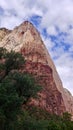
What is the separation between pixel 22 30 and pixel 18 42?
515 centimetres

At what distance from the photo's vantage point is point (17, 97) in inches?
1889

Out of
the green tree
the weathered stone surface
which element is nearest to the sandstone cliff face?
the weathered stone surface

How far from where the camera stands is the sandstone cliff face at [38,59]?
5714 inches

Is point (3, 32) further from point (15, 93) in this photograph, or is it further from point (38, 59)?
point (15, 93)

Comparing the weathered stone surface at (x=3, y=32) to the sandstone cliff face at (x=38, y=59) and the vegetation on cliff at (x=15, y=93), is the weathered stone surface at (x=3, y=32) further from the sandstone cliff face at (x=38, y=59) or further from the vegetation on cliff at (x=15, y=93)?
the vegetation on cliff at (x=15, y=93)

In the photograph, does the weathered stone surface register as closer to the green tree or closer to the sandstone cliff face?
the sandstone cliff face

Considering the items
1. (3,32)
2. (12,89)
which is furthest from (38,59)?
(12,89)

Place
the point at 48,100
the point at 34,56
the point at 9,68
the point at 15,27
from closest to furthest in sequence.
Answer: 1. the point at 9,68
2. the point at 48,100
3. the point at 34,56
4. the point at 15,27

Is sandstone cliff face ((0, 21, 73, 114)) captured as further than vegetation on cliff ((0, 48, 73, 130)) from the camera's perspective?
Yes

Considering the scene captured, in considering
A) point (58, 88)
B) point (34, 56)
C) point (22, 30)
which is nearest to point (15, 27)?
point (22, 30)

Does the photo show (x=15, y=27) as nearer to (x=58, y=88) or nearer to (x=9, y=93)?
(x=58, y=88)

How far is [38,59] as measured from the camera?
506 feet

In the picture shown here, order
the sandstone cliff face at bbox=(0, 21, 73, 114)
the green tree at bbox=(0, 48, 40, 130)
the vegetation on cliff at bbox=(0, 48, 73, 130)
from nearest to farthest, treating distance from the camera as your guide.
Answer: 1. the green tree at bbox=(0, 48, 40, 130)
2. the vegetation on cliff at bbox=(0, 48, 73, 130)
3. the sandstone cliff face at bbox=(0, 21, 73, 114)

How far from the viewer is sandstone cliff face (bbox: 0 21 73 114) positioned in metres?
145
